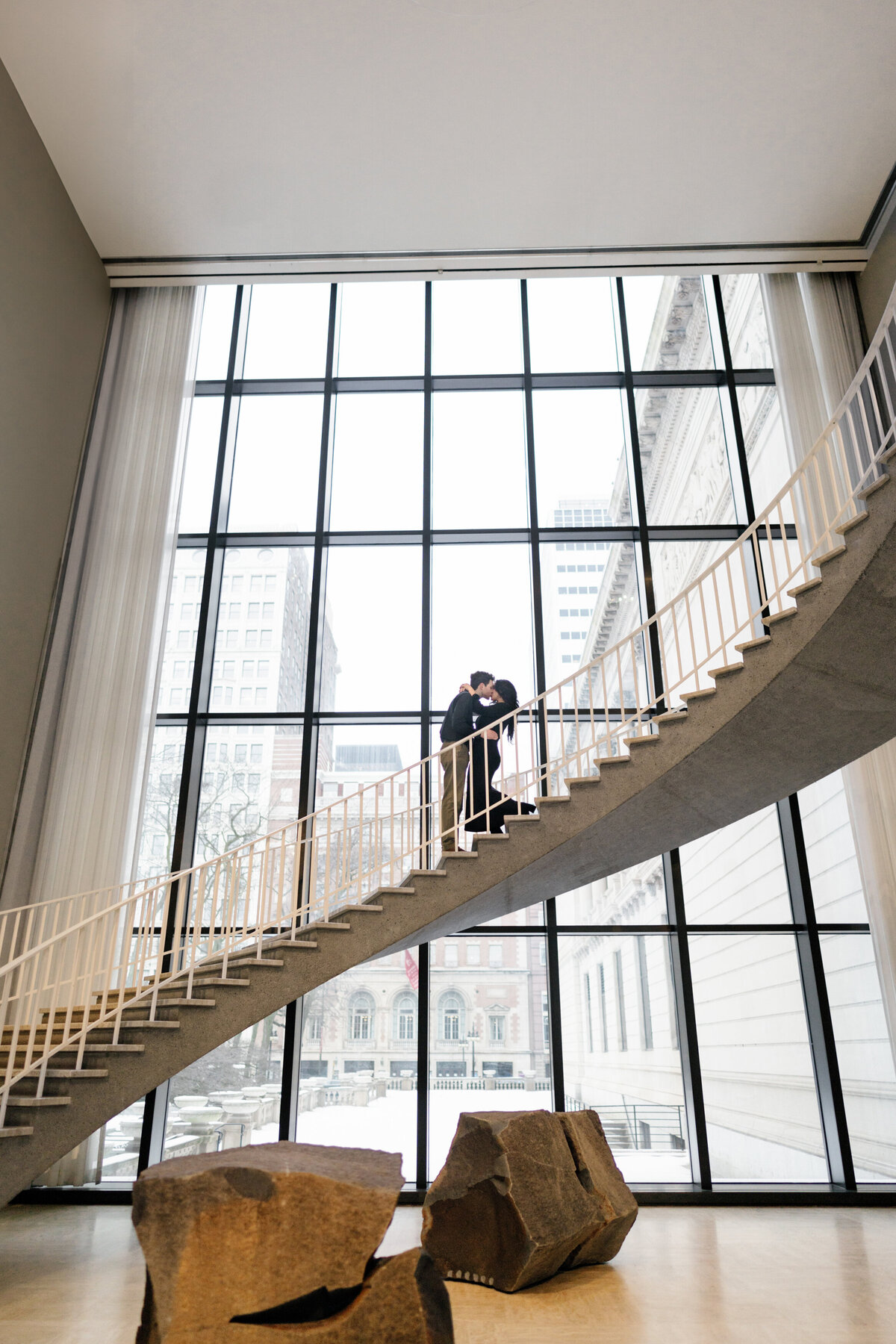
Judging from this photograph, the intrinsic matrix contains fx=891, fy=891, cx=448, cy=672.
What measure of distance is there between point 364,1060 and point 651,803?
3.74m

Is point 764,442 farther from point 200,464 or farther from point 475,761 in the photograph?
point 200,464

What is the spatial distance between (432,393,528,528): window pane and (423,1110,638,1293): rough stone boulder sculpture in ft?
19.5

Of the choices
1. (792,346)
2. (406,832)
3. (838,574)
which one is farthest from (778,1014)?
(792,346)

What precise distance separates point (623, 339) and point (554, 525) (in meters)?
2.45

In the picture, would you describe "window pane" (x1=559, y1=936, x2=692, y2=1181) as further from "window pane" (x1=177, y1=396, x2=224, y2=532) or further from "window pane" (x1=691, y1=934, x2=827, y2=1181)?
"window pane" (x1=177, y1=396, x2=224, y2=532)

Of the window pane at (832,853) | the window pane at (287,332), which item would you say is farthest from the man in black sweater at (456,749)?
the window pane at (287,332)

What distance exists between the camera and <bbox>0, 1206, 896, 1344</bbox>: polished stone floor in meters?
4.09

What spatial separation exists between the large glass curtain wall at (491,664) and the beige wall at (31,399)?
4.03 ft

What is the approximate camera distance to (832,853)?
26.4ft

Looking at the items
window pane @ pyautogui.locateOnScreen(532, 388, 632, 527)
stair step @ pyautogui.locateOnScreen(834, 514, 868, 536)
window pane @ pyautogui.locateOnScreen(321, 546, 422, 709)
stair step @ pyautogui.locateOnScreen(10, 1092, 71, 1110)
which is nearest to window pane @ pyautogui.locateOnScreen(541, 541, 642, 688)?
window pane @ pyautogui.locateOnScreen(532, 388, 632, 527)

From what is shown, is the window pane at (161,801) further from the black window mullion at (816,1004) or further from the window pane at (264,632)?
the black window mullion at (816,1004)

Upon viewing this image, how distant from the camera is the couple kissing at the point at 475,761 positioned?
6402 mm

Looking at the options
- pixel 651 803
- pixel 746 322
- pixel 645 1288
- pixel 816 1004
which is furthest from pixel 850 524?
pixel 746 322

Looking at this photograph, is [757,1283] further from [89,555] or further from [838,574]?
[89,555]
